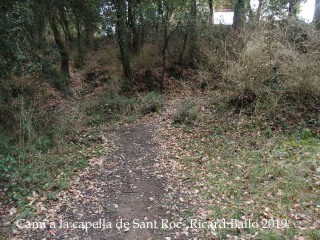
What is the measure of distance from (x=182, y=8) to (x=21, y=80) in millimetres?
6324

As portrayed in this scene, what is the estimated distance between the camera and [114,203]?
486 centimetres

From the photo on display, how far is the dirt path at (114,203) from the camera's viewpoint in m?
4.15

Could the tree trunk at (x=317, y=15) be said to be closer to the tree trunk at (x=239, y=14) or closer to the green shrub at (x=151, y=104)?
the tree trunk at (x=239, y=14)

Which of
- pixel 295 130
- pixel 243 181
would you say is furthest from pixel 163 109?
pixel 243 181

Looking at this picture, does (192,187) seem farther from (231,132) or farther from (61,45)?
(61,45)

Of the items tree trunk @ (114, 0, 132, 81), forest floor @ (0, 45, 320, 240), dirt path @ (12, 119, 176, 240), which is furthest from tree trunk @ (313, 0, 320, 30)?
dirt path @ (12, 119, 176, 240)

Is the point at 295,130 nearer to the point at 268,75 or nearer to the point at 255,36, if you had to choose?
the point at 268,75

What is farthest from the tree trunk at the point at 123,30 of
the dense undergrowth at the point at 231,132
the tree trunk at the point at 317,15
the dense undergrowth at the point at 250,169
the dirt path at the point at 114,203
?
the tree trunk at the point at 317,15

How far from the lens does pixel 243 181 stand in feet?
17.4

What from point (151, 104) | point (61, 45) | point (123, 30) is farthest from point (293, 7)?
point (61, 45)

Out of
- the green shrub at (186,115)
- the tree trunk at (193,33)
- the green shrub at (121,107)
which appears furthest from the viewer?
the tree trunk at (193,33)

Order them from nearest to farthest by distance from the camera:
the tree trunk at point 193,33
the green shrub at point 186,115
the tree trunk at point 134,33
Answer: the green shrub at point 186,115 < the tree trunk at point 193,33 < the tree trunk at point 134,33

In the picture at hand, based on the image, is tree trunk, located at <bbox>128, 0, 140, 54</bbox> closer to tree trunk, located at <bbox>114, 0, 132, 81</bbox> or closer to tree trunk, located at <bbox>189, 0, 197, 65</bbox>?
tree trunk, located at <bbox>114, 0, 132, 81</bbox>

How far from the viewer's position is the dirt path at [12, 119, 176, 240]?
163 inches
